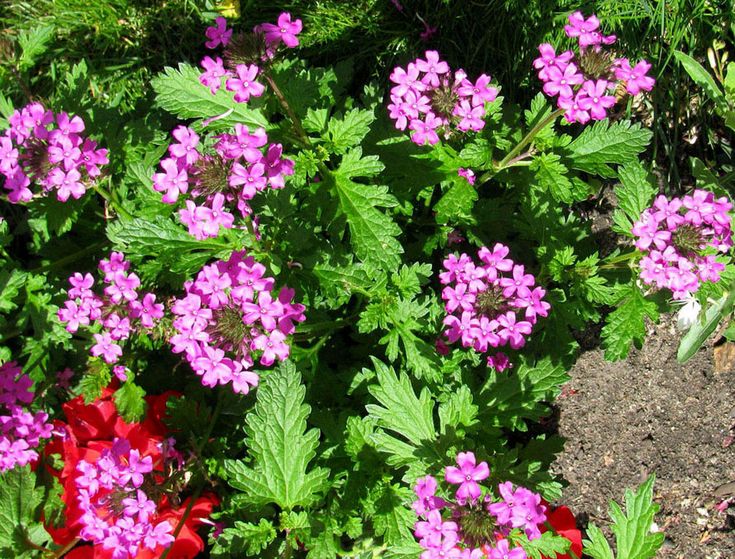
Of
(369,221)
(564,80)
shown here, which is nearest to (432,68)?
(564,80)

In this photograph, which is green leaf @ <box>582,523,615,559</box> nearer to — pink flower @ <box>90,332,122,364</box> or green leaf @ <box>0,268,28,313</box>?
pink flower @ <box>90,332,122,364</box>

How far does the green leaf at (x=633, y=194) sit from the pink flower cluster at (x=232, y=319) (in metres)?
1.72

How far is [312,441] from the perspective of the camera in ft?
10.7

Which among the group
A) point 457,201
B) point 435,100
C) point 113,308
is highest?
point 435,100

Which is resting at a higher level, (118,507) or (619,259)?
(619,259)

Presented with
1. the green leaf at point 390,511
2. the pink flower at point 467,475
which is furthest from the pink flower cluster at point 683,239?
the green leaf at point 390,511

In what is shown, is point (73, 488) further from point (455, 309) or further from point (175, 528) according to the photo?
point (455, 309)

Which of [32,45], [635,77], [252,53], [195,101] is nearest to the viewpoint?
[252,53]

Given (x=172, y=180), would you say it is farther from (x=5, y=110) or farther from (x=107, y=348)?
(x=5, y=110)

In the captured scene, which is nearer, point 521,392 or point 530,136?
point 530,136

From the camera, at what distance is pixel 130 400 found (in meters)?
3.96

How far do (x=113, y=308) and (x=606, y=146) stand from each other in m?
Result: 2.81

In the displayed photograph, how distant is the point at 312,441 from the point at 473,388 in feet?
3.39

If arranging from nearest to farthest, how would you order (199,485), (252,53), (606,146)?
(252,53), (606,146), (199,485)
